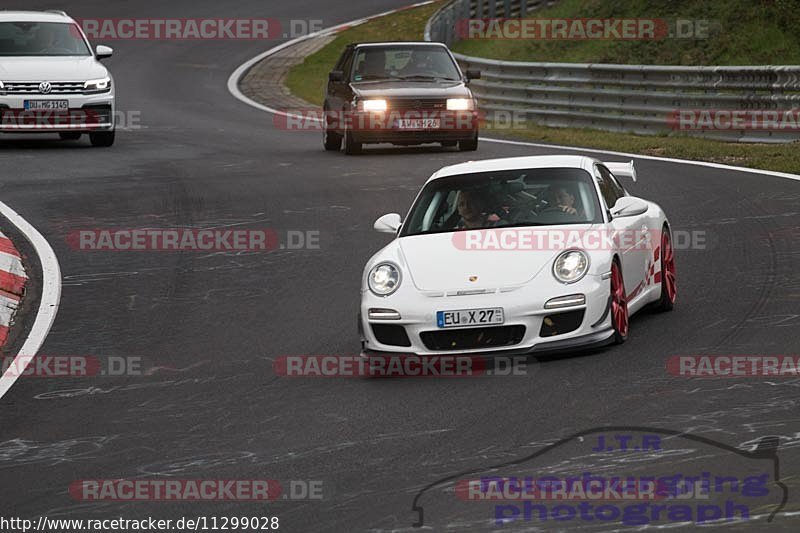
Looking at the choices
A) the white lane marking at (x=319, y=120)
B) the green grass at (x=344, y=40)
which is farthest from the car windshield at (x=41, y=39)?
the green grass at (x=344, y=40)

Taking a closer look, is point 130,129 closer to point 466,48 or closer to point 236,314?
point 466,48

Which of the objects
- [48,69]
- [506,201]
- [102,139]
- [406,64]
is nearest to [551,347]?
[506,201]

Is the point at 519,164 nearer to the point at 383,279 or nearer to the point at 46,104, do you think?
the point at 383,279

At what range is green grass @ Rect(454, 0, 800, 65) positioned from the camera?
28438 millimetres

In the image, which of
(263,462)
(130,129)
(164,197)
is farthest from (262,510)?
(130,129)

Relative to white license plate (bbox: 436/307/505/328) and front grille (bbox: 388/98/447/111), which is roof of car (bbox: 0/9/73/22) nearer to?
front grille (bbox: 388/98/447/111)

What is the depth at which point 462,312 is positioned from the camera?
30.1 feet

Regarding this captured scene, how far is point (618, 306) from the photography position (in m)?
9.55

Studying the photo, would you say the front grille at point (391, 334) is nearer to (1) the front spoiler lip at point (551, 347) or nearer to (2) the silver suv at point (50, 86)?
(1) the front spoiler lip at point (551, 347)

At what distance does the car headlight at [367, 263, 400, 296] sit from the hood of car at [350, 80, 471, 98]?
12763mm

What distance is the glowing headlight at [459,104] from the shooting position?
22.1 metres

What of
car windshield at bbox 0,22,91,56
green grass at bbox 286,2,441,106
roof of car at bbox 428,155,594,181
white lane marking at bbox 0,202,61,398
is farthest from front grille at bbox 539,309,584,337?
green grass at bbox 286,2,441,106

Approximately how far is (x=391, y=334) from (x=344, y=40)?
32577 mm

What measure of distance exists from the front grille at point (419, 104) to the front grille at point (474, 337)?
1312 centimetres
